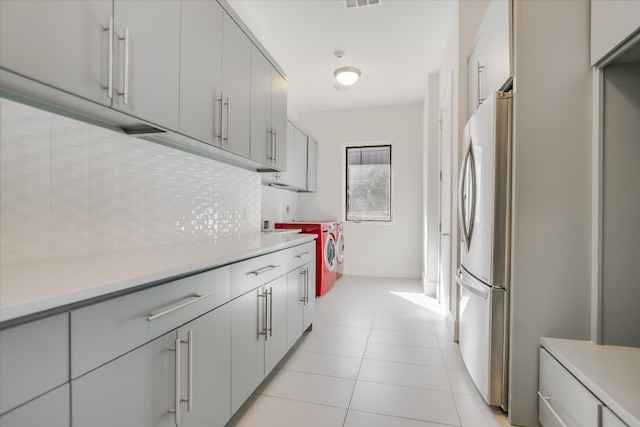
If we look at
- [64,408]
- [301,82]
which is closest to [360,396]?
[64,408]

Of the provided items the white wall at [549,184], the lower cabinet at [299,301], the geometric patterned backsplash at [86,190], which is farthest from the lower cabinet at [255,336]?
the white wall at [549,184]

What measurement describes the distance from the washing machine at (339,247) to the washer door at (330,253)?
21cm

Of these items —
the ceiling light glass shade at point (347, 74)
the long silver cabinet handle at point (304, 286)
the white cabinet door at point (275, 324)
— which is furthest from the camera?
the ceiling light glass shade at point (347, 74)

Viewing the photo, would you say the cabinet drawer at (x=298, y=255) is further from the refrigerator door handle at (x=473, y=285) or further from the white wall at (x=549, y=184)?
the white wall at (x=549, y=184)

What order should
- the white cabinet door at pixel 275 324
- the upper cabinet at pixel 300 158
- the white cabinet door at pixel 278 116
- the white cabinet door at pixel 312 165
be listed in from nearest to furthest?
the white cabinet door at pixel 275 324 → the white cabinet door at pixel 278 116 → the upper cabinet at pixel 300 158 → the white cabinet door at pixel 312 165

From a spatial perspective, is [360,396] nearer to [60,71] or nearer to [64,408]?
[64,408]

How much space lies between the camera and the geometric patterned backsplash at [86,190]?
112cm

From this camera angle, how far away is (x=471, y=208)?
1.94 metres

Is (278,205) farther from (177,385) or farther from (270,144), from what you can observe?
(177,385)

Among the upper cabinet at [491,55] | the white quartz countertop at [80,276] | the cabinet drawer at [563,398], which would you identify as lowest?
the cabinet drawer at [563,398]

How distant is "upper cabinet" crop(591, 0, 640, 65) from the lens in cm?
119

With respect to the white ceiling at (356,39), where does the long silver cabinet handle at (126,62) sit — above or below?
below

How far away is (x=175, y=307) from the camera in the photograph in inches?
42.7

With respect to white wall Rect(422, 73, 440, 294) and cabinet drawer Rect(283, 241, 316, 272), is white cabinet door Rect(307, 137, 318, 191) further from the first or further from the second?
cabinet drawer Rect(283, 241, 316, 272)
